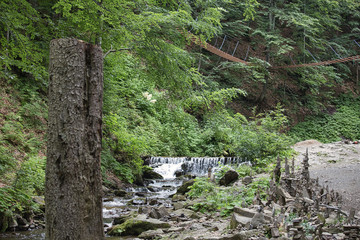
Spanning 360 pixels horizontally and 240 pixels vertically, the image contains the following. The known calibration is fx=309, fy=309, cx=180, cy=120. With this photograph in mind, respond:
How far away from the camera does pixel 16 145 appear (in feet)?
23.1

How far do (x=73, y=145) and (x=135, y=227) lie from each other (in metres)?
2.80

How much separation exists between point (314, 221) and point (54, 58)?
2.67m

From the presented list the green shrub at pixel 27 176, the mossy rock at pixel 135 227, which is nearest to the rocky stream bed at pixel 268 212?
the mossy rock at pixel 135 227

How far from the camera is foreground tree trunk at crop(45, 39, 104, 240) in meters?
2.50

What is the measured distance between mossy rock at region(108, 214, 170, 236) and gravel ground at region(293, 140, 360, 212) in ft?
9.20

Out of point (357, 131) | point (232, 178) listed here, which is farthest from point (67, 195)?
point (357, 131)

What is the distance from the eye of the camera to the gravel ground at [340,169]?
537 cm

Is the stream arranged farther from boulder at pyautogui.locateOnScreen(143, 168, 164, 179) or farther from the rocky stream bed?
boulder at pyautogui.locateOnScreen(143, 168, 164, 179)

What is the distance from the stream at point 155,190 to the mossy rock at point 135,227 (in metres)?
0.18

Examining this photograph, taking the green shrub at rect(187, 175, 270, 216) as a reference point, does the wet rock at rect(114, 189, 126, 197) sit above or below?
below

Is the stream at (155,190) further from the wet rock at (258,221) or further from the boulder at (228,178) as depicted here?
the wet rock at (258,221)

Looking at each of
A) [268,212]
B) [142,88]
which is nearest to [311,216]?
[268,212]

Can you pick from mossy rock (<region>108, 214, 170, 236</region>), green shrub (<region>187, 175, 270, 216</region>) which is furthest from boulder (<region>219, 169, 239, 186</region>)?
mossy rock (<region>108, 214, 170, 236</region>)

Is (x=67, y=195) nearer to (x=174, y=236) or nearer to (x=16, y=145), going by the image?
(x=174, y=236)
